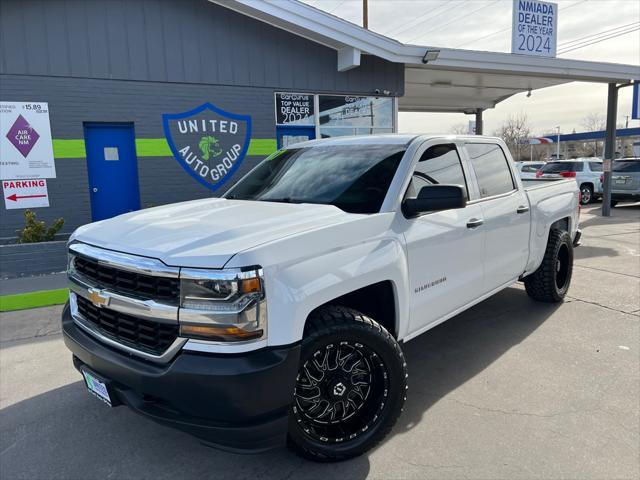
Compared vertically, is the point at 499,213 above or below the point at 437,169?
below

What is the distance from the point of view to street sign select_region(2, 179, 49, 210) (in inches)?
340

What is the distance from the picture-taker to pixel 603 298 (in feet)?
19.0

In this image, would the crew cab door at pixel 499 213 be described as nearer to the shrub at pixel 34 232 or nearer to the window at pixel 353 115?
the window at pixel 353 115

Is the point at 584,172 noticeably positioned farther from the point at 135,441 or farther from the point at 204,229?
the point at 135,441

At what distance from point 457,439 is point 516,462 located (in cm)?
36

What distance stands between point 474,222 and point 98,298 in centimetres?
275

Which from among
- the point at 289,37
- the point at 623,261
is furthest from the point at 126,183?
the point at 623,261

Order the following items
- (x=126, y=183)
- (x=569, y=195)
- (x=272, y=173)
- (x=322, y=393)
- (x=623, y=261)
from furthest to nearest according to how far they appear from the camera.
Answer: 1. (x=126, y=183)
2. (x=623, y=261)
3. (x=569, y=195)
4. (x=272, y=173)
5. (x=322, y=393)

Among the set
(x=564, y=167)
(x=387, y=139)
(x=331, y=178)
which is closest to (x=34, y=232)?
(x=331, y=178)

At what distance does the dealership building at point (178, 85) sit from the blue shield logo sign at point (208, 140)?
0.02 m

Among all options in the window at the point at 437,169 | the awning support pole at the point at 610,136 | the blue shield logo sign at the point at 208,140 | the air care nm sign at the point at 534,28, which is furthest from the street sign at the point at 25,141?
the awning support pole at the point at 610,136

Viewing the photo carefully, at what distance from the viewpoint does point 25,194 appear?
8758mm

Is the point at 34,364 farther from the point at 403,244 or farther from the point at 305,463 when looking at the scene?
the point at 403,244

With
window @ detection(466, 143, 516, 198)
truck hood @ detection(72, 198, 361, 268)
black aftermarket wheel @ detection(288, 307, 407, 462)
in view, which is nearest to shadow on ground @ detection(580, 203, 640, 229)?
window @ detection(466, 143, 516, 198)
